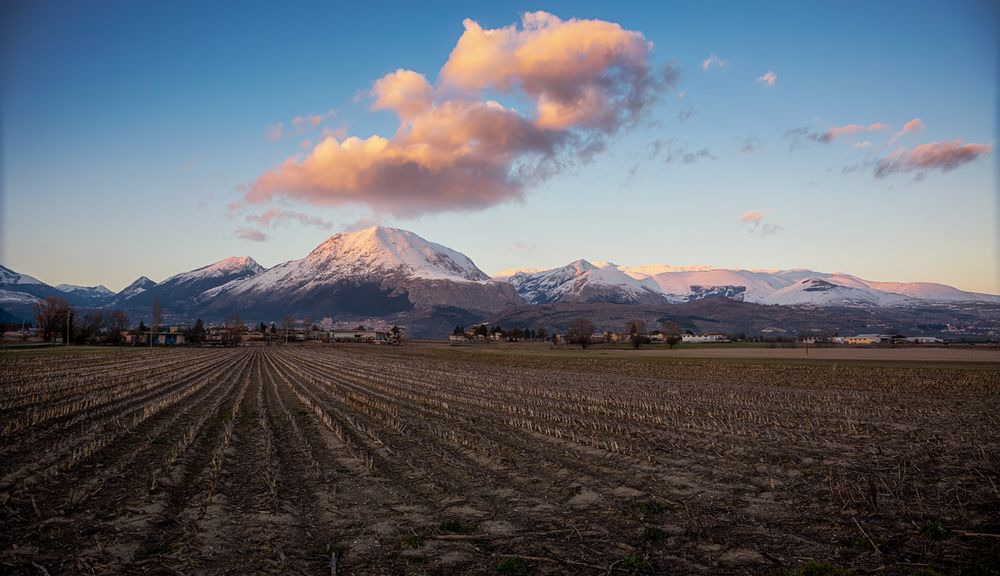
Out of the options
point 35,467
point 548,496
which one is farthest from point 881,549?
point 35,467

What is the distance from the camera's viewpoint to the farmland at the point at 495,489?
9.66 metres

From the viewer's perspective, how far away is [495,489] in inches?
548

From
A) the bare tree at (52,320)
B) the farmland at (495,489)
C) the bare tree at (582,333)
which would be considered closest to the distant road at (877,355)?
the bare tree at (582,333)

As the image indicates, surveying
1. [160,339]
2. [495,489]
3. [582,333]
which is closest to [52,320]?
[160,339]

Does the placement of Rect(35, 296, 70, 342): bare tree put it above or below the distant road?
above

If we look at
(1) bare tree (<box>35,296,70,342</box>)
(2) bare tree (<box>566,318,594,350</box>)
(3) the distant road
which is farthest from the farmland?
(1) bare tree (<box>35,296,70,342</box>)

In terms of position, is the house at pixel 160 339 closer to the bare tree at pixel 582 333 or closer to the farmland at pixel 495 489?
the bare tree at pixel 582 333

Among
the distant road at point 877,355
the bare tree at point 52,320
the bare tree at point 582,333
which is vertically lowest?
the distant road at point 877,355

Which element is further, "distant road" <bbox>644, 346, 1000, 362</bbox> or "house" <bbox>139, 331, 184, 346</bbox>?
"house" <bbox>139, 331, 184, 346</bbox>

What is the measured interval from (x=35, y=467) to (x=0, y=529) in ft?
19.3

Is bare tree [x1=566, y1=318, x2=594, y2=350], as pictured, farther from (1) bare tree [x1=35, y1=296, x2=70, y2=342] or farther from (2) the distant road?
(1) bare tree [x1=35, y1=296, x2=70, y2=342]

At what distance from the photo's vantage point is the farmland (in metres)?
9.66

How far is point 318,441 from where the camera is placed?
20109 millimetres

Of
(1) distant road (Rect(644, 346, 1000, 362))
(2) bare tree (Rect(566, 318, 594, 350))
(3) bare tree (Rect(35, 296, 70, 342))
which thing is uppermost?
(3) bare tree (Rect(35, 296, 70, 342))
